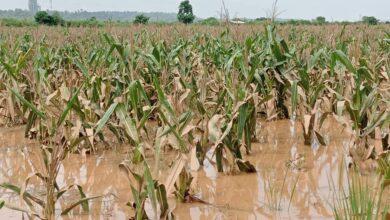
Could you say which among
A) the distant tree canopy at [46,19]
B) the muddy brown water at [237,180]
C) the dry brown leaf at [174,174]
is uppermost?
the distant tree canopy at [46,19]

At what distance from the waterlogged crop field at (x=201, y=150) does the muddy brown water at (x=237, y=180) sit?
0.01 m

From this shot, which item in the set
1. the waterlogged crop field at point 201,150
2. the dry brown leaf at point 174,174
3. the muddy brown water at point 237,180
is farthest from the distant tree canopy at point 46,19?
the dry brown leaf at point 174,174

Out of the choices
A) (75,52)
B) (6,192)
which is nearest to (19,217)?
(6,192)

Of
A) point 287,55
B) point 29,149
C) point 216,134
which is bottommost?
point 29,149

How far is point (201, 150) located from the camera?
4359 millimetres

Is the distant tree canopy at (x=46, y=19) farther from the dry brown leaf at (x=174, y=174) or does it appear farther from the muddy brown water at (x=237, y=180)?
the dry brown leaf at (x=174, y=174)

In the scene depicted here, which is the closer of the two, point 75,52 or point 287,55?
point 287,55

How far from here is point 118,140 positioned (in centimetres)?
510

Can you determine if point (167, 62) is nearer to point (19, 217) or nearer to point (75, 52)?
point (75, 52)

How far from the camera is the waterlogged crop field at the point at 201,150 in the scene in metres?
3.22

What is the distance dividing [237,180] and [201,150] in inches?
17.3

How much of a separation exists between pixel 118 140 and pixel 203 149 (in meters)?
1.08

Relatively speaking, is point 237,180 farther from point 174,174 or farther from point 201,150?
point 174,174

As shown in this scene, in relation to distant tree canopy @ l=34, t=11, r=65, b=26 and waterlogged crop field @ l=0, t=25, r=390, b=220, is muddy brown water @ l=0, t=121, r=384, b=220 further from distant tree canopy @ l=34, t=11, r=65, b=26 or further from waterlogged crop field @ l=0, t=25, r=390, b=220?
distant tree canopy @ l=34, t=11, r=65, b=26
